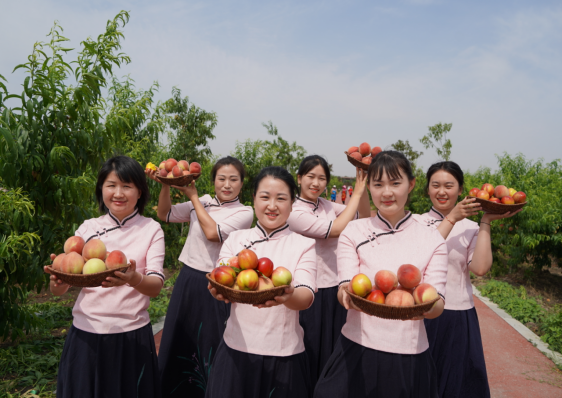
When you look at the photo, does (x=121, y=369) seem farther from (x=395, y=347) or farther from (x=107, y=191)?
(x=395, y=347)

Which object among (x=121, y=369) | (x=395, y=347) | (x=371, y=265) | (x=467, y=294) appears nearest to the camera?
(x=395, y=347)

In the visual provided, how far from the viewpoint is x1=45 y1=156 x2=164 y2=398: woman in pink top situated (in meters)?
2.35

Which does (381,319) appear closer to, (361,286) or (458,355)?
(361,286)

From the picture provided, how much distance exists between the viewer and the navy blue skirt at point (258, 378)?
2141 millimetres

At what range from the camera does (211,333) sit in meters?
3.36

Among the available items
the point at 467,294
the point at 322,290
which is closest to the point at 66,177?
the point at 322,290

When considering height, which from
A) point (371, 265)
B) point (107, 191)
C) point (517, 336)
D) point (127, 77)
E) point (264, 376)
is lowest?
point (517, 336)

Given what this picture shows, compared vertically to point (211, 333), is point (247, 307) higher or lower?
higher

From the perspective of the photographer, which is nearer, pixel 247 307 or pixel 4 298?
pixel 247 307

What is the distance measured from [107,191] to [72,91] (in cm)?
168

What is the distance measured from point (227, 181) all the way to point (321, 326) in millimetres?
1538

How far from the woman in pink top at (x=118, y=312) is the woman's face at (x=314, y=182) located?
144 centimetres

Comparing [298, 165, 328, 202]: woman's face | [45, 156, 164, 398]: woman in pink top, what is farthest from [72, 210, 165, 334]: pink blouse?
[298, 165, 328, 202]: woman's face

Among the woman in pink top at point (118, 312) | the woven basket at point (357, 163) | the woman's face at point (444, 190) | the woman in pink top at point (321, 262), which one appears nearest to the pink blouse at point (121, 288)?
the woman in pink top at point (118, 312)
